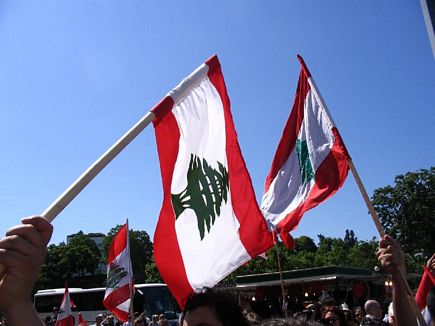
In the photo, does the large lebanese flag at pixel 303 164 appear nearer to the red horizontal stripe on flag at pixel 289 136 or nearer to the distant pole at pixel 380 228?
the red horizontal stripe on flag at pixel 289 136

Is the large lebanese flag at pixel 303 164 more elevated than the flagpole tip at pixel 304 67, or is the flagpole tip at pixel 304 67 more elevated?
the flagpole tip at pixel 304 67

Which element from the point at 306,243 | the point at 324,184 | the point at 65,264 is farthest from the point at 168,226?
the point at 306,243

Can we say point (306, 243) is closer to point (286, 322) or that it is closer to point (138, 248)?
point (138, 248)

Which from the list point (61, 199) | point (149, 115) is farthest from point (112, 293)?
point (61, 199)

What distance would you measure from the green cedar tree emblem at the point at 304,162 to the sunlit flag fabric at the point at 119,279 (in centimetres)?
796

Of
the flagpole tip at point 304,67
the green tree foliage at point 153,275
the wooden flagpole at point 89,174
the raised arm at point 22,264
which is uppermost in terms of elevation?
the flagpole tip at point 304,67

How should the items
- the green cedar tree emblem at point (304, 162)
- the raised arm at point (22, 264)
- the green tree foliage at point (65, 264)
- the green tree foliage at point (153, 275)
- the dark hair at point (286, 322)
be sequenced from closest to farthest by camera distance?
the raised arm at point (22, 264) < the dark hair at point (286, 322) < the green cedar tree emblem at point (304, 162) < the green tree foliage at point (153, 275) < the green tree foliage at point (65, 264)

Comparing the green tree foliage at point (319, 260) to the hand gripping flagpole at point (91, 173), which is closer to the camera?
the hand gripping flagpole at point (91, 173)

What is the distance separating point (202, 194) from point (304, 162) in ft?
4.24

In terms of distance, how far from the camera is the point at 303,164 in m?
4.97

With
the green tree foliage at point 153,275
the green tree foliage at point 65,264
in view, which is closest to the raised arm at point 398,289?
the green tree foliage at point 153,275

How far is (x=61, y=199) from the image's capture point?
1938mm

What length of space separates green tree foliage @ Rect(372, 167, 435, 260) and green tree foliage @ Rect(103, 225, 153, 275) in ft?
162

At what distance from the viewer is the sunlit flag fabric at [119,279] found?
12133 mm
